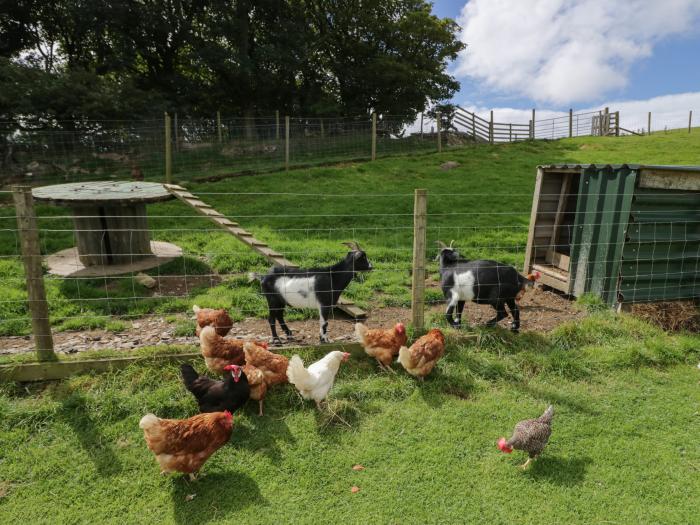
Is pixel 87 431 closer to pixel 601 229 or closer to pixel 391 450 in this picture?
pixel 391 450

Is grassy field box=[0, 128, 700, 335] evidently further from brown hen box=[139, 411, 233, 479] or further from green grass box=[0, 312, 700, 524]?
brown hen box=[139, 411, 233, 479]

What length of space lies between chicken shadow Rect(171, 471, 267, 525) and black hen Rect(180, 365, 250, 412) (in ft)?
1.85

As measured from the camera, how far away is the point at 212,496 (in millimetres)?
3074

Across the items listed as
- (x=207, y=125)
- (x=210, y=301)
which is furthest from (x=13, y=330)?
(x=207, y=125)

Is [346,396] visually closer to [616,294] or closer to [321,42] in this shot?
[616,294]

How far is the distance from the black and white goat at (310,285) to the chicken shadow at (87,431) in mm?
1935

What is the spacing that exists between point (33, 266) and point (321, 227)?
6.66m

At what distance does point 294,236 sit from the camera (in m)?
9.23

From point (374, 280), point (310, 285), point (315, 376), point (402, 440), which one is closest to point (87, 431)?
point (315, 376)

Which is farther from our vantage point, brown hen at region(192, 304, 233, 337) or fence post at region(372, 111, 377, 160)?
fence post at region(372, 111, 377, 160)

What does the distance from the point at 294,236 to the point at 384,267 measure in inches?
99.0

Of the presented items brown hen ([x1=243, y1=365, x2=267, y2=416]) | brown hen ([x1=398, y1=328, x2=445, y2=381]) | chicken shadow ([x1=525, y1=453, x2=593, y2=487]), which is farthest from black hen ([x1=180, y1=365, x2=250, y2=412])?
chicken shadow ([x1=525, y1=453, x2=593, y2=487])

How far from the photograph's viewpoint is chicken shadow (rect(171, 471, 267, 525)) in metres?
2.93

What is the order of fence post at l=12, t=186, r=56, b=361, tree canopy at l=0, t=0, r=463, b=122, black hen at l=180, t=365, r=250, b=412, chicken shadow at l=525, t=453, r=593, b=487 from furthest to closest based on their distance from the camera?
tree canopy at l=0, t=0, r=463, b=122 → fence post at l=12, t=186, r=56, b=361 → black hen at l=180, t=365, r=250, b=412 → chicken shadow at l=525, t=453, r=593, b=487
